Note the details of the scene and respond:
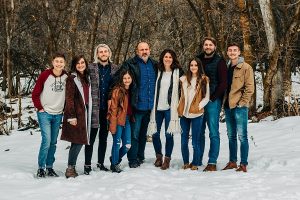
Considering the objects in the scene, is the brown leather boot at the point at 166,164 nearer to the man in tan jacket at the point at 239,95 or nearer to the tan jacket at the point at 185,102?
the tan jacket at the point at 185,102

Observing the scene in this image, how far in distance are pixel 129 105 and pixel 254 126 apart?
524 cm

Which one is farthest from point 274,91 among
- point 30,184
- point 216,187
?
point 30,184

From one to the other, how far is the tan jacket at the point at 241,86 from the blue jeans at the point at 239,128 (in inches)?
5.0

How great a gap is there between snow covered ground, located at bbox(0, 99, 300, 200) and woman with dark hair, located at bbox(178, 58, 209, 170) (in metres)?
0.41

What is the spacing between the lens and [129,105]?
7.30 metres

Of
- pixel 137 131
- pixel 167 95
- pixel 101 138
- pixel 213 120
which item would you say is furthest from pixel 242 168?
pixel 101 138

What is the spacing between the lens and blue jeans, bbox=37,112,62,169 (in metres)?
6.81

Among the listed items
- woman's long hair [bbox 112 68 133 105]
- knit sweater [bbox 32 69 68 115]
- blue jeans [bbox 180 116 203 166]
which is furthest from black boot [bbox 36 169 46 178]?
blue jeans [bbox 180 116 203 166]

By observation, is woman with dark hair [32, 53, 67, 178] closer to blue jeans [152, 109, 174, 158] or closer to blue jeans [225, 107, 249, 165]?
blue jeans [152, 109, 174, 158]

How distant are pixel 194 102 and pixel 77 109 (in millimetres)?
1790

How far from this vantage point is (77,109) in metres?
6.84

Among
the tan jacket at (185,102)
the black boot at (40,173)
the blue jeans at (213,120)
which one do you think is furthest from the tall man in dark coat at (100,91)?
the blue jeans at (213,120)

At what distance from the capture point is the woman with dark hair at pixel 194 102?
23.1 ft

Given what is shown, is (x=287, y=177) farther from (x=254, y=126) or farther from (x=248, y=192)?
(x=254, y=126)
